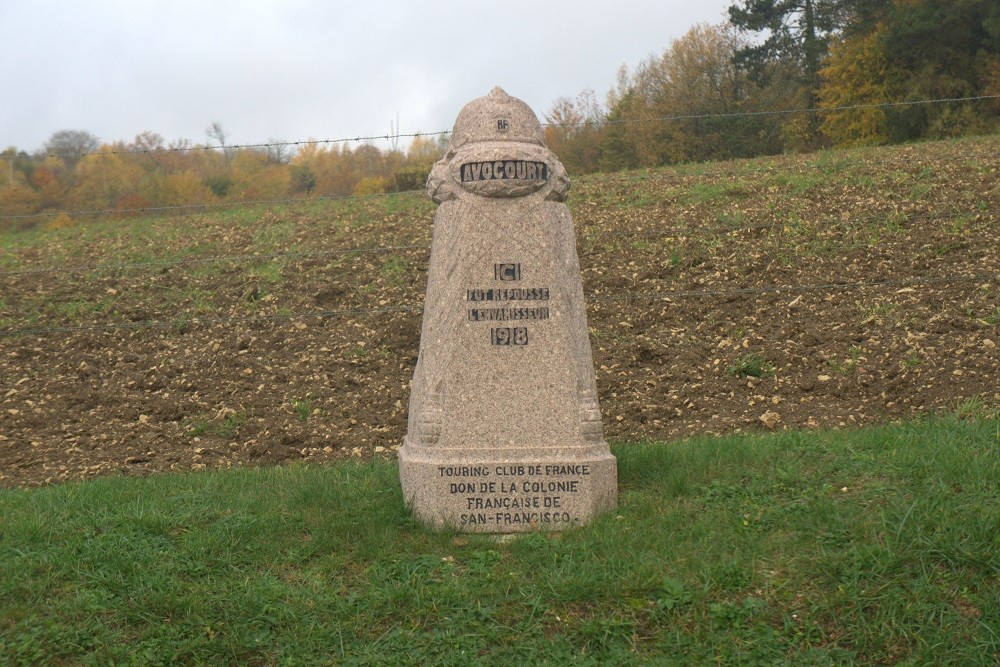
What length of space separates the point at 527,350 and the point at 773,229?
27.6ft

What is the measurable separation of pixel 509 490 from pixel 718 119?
20.3m

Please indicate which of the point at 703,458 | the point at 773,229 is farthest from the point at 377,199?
the point at 703,458

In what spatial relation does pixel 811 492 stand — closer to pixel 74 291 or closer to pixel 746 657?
pixel 746 657

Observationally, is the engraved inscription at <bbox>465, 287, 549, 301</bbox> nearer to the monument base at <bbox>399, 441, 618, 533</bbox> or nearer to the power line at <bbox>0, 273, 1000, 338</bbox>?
the monument base at <bbox>399, 441, 618, 533</bbox>

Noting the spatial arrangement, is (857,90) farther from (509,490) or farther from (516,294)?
(509,490)

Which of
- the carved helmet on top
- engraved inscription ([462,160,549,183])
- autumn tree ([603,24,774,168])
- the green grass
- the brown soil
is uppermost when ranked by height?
autumn tree ([603,24,774,168])

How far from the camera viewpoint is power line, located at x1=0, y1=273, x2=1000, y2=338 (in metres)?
11.3

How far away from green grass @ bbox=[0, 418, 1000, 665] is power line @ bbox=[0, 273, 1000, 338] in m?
5.39

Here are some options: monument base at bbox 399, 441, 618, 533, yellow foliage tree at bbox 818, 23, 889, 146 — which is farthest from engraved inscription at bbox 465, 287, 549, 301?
yellow foliage tree at bbox 818, 23, 889, 146

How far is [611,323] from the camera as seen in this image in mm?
11461

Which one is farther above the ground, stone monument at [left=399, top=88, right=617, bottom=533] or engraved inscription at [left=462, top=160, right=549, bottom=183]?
engraved inscription at [left=462, top=160, right=549, bottom=183]

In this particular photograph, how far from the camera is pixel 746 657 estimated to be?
14.6 feet

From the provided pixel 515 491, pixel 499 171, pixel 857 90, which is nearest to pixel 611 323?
pixel 499 171

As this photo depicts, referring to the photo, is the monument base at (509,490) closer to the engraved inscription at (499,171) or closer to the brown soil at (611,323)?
the engraved inscription at (499,171)
